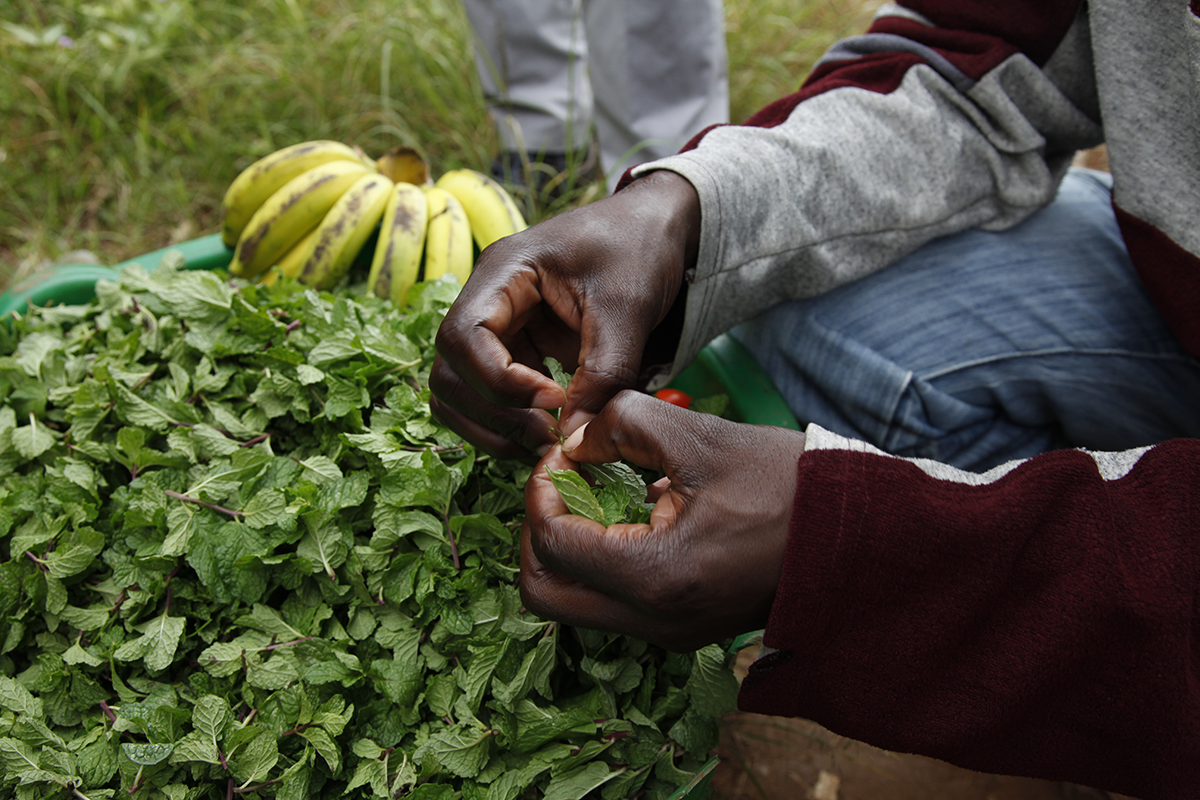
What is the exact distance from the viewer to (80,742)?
1166mm

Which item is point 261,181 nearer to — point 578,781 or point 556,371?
point 556,371

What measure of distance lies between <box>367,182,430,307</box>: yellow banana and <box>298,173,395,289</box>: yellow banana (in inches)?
2.2

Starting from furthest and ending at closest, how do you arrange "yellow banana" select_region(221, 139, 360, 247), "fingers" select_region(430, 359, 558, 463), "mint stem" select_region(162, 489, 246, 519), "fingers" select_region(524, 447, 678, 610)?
1. "yellow banana" select_region(221, 139, 360, 247)
2. "mint stem" select_region(162, 489, 246, 519)
3. "fingers" select_region(430, 359, 558, 463)
4. "fingers" select_region(524, 447, 678, 610)

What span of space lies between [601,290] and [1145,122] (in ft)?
3.46

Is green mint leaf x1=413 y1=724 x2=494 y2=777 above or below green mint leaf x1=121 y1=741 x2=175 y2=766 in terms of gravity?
below

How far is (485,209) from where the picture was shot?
202 centimetres

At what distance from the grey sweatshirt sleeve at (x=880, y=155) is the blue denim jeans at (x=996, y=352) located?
0.08 metres

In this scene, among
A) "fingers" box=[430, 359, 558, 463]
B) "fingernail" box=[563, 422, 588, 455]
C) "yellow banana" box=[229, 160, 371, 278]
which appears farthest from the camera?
"yellow banana" box=[229, 160, 371, 278]

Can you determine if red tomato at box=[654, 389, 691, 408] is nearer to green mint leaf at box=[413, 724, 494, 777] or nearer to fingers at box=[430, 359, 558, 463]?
fingers at box=[430, 359, 558, 463]

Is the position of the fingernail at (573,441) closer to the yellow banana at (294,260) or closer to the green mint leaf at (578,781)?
the green mint leaf at (578,781)

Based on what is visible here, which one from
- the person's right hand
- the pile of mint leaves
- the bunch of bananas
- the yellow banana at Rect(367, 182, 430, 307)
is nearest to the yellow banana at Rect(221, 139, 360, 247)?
the bunch of bananas

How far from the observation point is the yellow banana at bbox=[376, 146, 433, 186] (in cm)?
211

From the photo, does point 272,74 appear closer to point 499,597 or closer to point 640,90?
point 640,90

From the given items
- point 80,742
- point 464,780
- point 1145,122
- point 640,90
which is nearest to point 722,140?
point 1145,122
